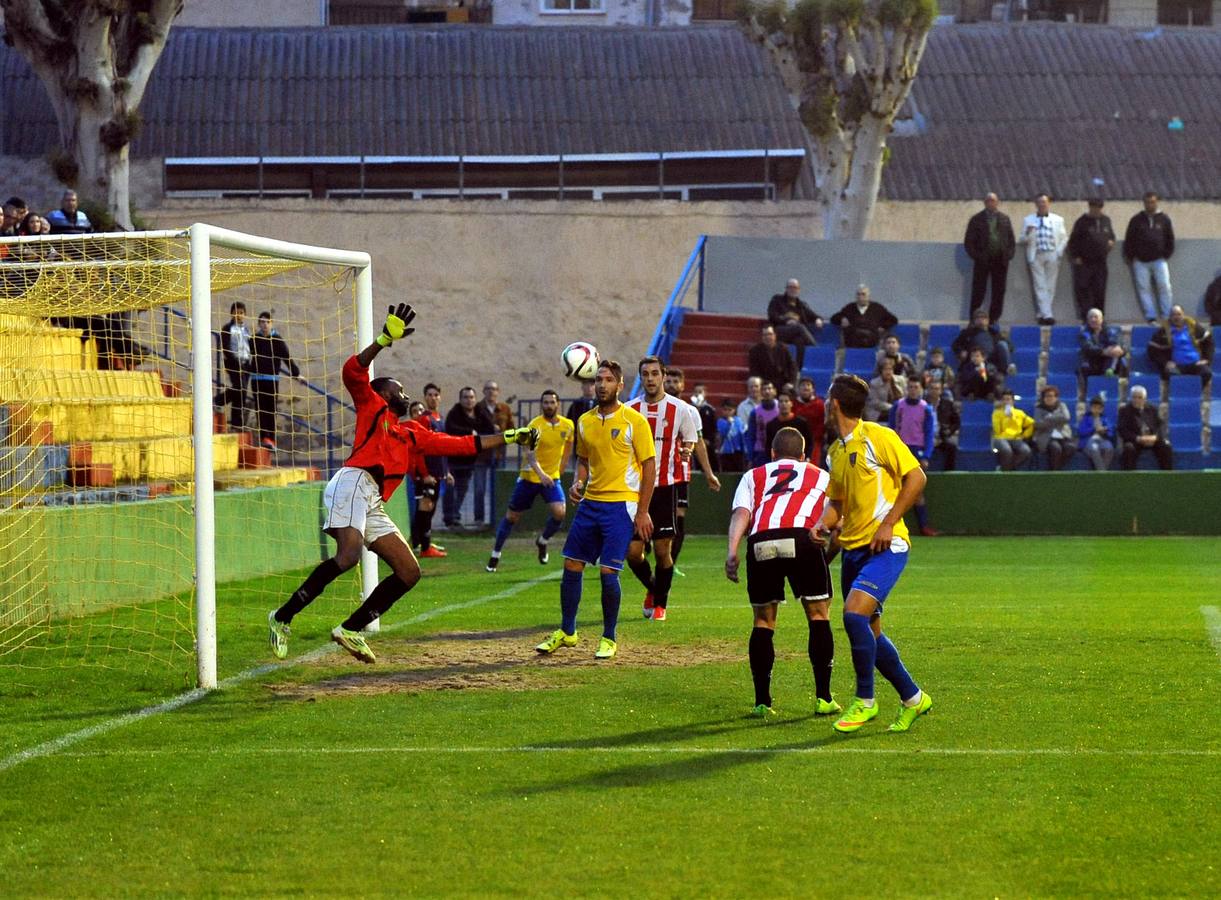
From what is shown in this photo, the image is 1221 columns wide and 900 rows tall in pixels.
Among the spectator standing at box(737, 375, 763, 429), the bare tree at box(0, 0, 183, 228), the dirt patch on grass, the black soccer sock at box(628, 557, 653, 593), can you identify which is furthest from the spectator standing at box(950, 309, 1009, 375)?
the dirt patch on grass

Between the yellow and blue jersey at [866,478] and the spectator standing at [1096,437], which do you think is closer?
the yellow and blue jersey at [866,478]

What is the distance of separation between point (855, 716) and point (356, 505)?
3.52 m

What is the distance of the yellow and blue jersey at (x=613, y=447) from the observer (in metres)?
11.0

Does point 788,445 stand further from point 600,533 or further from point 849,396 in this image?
point 600,533

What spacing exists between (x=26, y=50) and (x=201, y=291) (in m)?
14.8

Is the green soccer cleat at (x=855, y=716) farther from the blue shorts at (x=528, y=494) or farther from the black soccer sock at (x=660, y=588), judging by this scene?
the blue shorts at (x=528, y=494)

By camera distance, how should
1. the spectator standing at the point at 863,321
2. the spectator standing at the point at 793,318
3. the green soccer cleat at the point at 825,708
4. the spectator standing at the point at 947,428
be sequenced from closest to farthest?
the green soccer cleat at the point at 825,708, the spectator standing at the point at 947,428, the spectator standing at the point at 793,318, the spectator standing at the point at 863,321

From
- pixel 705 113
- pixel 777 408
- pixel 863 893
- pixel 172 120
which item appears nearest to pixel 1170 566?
pixel 777 408

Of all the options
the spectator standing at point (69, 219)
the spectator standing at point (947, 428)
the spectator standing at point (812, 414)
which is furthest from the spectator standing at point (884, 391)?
the spectator standing at point (69, 219)

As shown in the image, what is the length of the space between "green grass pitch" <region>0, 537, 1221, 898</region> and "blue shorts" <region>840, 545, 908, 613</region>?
0.75m

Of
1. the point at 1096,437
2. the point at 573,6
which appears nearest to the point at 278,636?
the point at 1096,437

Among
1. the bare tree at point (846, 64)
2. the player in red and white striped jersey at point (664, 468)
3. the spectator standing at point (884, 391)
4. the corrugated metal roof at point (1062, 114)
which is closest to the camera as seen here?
the player in red and white striped jersey at point (664, 468)

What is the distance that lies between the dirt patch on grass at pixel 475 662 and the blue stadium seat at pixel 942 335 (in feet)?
54.5

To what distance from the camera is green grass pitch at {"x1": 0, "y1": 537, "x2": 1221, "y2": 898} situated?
5938 mm
